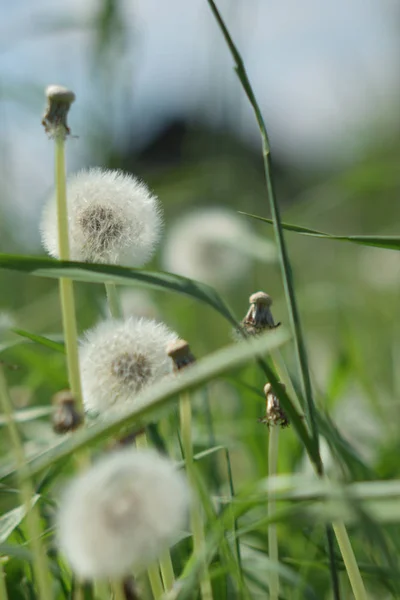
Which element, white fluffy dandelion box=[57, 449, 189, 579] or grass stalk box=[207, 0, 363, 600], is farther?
grass stalk box=[207, 0, 363, 600]

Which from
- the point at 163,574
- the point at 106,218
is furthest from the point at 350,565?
the point at 106,218

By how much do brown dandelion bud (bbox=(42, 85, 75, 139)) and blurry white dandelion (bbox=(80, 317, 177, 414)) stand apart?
0.53ft

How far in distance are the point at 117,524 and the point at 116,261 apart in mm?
403

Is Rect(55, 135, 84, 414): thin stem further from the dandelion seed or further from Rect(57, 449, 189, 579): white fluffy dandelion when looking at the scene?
the dandelion seed

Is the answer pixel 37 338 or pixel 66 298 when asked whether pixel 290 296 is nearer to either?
pixel 66 298

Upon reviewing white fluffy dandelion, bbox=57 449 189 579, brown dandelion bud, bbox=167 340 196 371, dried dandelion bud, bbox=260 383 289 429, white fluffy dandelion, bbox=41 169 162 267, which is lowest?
white fluffy dandelion, bbox=57 449 189 579

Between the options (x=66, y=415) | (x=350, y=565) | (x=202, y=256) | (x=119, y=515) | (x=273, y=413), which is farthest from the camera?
(x=202, y=256)

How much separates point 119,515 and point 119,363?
247 mm

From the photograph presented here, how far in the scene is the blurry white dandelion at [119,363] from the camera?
71 centimetres

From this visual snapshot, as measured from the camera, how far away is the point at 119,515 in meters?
0.48

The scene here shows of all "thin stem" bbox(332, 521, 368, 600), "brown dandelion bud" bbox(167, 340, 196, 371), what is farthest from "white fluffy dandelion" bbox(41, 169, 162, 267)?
"thin stem" bbox(332, 521, 368, 600)

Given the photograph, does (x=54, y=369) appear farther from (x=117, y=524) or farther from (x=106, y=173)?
(x=117, y=524)

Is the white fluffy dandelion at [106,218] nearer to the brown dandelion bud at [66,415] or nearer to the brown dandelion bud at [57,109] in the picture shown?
the brown dandelion bud at [57,109]

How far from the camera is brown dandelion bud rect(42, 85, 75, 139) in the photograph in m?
0.71
